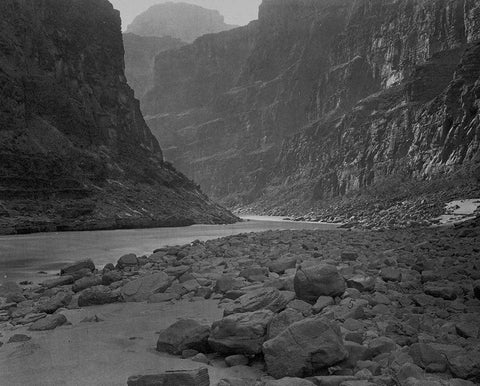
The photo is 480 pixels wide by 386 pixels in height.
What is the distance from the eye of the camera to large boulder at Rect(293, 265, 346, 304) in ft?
25.7

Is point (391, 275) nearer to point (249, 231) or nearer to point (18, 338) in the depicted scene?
point (18, 338)

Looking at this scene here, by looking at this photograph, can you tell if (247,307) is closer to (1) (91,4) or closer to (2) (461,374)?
(2) (461,374)

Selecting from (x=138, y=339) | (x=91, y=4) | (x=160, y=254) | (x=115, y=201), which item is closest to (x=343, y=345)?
(x=138, y=339)

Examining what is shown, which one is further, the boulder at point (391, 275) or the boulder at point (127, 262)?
the boulder at point (127, 262)

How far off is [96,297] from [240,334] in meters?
5.50

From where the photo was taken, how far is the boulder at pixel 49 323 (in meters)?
7.92

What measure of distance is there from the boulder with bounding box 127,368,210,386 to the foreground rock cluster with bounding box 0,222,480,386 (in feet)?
0.04

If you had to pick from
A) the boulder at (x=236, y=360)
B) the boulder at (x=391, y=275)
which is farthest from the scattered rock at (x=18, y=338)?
the boulder at (x=391, y=275)

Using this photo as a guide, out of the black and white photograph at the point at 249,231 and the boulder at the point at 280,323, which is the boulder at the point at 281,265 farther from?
the boulder at the point at 280,323

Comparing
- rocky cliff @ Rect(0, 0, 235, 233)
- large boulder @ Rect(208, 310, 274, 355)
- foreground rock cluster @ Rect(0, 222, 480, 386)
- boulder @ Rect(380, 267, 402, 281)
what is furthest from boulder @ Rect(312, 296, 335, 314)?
rocky cliff @ Rect(0, 0, 235, 233)

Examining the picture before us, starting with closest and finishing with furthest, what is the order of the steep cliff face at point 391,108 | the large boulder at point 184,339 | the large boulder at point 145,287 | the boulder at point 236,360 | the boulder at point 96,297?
the boulder at point 236,360, the large boulder at point 184,339, the boulder at point 96,297, the large boulder at point 145,287, the steep cliff face at point 391,108

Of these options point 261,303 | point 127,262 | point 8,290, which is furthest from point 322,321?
point 127,262

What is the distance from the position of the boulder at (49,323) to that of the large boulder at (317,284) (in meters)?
4.64

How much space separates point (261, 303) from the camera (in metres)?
6.99
